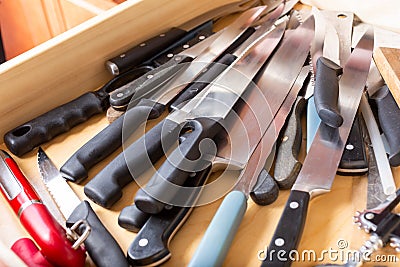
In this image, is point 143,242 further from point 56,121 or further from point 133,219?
point 56,121

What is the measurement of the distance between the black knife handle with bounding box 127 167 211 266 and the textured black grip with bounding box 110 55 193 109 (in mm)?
147

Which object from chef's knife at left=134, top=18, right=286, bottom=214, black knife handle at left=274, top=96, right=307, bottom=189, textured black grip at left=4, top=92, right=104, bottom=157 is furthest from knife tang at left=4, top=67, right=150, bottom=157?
black knife handle at left=274, top=96, right=307, bottom=189

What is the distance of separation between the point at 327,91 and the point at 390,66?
0.29ft

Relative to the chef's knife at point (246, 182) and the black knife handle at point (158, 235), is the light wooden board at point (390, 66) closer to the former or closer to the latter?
the chef's knife at point (246, 182)

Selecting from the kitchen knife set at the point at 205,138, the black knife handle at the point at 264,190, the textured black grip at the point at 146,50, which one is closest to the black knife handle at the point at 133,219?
the kitchen knife set at the point at 205,138

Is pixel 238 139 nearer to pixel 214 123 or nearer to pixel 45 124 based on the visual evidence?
pixel 214 123

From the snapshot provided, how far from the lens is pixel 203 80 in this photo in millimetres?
605


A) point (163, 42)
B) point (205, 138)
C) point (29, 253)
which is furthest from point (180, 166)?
point (163, 42)

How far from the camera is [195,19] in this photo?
0.73 m

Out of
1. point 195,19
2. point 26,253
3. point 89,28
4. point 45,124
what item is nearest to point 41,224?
point 26,253

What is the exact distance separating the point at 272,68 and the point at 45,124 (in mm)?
272

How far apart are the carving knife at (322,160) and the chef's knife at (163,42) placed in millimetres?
218

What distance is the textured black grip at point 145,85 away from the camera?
572 mm

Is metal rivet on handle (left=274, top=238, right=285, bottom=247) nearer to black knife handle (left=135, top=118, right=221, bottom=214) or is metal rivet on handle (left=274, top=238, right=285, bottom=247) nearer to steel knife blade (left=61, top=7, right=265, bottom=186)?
black knife handle (left=135, top=118, right=221, bottom=214)
